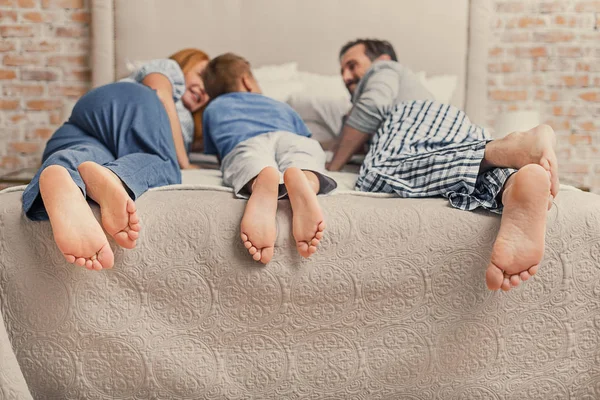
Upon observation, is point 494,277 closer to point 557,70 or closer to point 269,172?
point 269,172

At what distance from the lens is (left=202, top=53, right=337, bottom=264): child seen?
4.26 ft

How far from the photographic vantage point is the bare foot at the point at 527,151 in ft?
4.29

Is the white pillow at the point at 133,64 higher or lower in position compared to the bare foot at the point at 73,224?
higher

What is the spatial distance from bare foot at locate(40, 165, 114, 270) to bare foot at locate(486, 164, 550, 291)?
0.77 metres

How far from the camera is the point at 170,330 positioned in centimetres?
133

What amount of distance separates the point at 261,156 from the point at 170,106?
71cm

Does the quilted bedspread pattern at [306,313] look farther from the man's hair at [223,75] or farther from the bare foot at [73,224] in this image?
the man's hair at [223,75]

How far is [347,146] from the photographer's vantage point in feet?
7.21

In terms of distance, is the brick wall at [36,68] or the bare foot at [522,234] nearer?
the bare foot at [522,234]

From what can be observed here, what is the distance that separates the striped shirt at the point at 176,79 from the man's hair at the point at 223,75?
10 cm

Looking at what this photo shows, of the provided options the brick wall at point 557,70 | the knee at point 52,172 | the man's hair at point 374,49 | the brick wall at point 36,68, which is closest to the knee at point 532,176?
the knee at point 52,172

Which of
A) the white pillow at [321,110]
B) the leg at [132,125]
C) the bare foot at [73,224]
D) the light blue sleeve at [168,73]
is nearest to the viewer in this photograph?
the bare foot at [73,224]

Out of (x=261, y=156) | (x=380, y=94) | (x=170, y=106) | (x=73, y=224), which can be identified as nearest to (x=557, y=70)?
(x=380, y=94)

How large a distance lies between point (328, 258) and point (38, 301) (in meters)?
0.62
